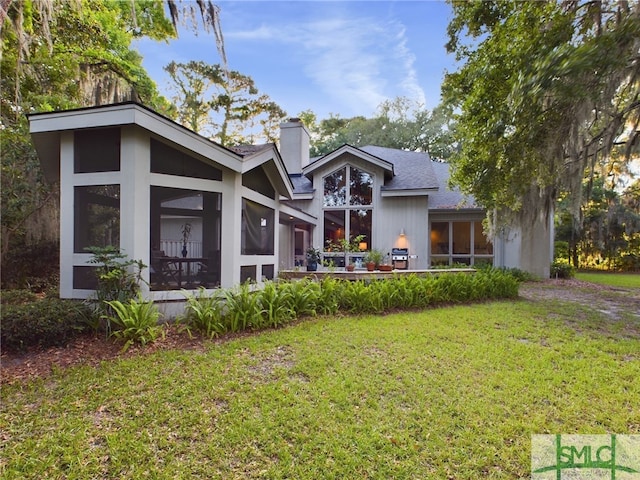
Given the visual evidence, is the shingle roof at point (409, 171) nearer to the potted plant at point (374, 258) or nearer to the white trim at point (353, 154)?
the white trim at point (353, 154)

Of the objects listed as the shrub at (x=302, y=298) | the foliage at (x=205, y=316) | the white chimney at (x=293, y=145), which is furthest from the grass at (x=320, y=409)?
the white chimney at (x=293, y=145)

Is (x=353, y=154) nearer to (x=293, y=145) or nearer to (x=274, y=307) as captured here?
(x=293, y=145)

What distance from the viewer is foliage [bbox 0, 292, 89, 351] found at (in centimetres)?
402

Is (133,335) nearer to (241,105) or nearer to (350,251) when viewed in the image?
(350,251)

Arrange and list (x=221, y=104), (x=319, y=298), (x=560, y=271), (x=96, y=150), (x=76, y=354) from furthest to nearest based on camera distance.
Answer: (x=221, y=104)
(x=560, y=271)
(x=319, y=298)
(x=96, y=150)
(x=76, y=354)

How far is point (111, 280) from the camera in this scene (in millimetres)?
4605

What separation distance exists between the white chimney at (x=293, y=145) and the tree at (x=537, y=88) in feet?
20.7

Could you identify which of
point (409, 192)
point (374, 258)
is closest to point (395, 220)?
point (409, 192)

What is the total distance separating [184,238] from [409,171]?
375 inches

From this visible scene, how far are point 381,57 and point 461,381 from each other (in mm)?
9035

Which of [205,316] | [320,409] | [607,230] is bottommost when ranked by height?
[320,409]

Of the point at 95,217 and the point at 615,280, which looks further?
the point at 615,280

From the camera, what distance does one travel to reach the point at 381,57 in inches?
373

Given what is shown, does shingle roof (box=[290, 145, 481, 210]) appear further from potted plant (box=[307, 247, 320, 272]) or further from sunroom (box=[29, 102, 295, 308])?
sunroom (box=[29, 102, 295, 308])
